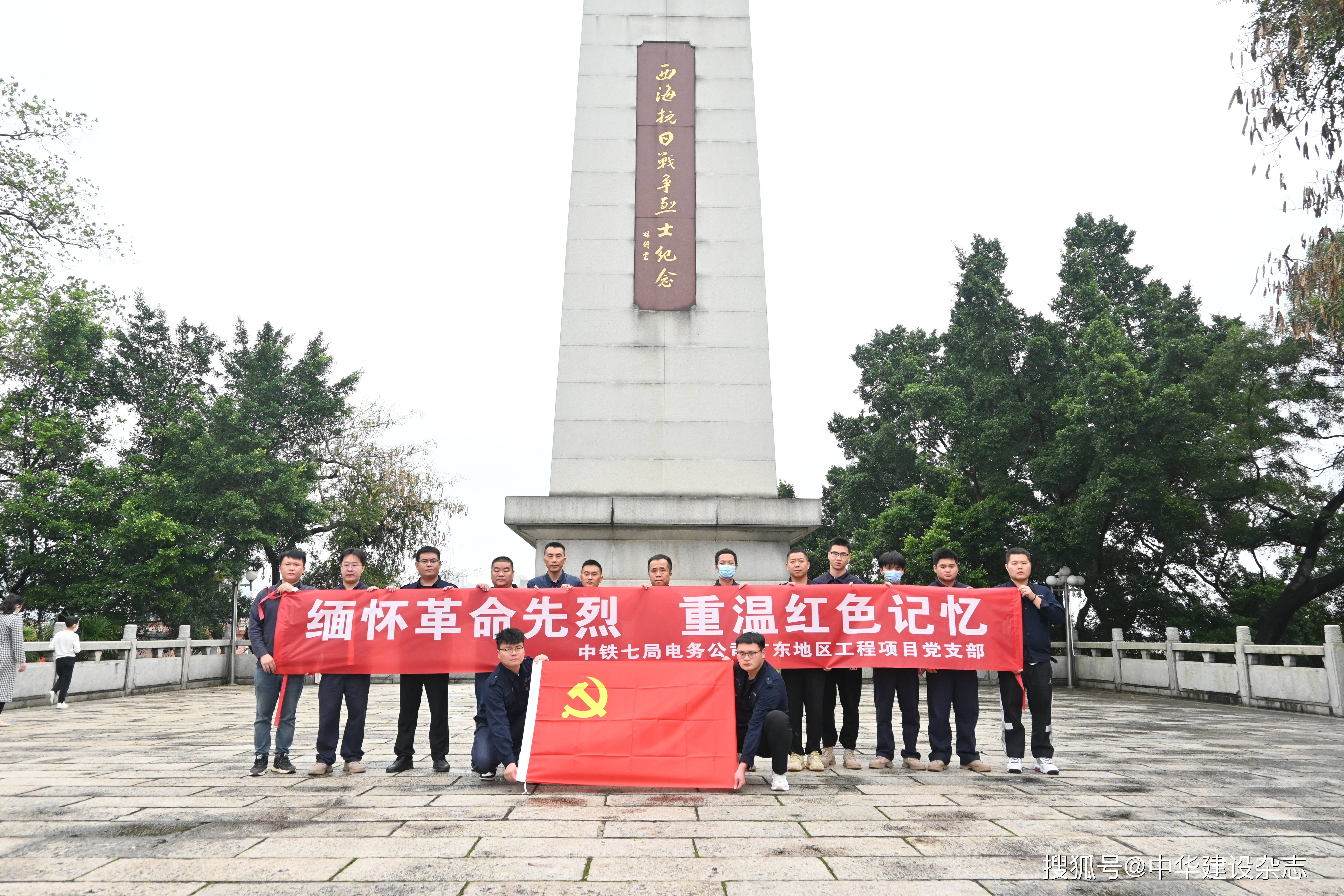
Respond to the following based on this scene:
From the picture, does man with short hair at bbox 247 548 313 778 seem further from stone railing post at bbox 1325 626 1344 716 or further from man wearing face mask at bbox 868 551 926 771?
stone railing post at bbox 1325 626 1344 716

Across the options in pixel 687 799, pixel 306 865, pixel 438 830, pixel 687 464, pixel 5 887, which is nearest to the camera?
pixel 5 887

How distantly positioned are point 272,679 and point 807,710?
10.8 feet

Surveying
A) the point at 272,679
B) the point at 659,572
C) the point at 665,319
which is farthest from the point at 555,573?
the point at 665,319

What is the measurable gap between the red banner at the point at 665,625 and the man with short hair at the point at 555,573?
0.19 metres

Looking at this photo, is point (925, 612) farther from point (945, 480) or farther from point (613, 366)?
point (945, 480)

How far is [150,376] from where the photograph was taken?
76.2 feet

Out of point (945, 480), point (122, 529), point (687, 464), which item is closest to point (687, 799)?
point (687, 464)

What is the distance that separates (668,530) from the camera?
339 inches

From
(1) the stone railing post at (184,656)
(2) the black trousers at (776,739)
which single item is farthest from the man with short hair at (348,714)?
(1) the stone railing post at (184,656)

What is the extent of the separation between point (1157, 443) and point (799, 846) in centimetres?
1644

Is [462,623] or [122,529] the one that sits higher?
[122,529]

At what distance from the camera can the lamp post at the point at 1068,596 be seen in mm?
17266

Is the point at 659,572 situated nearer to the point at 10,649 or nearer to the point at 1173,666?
the point at 10,649

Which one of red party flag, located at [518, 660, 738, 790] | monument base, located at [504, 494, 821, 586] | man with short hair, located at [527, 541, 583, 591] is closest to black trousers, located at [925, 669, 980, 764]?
red party flag, located at [518, 660, 738, 790]
